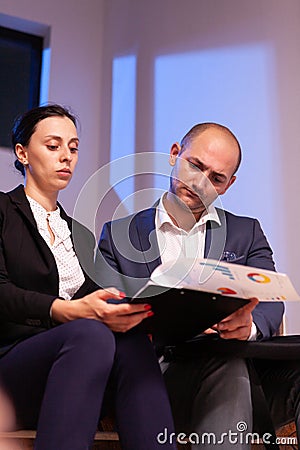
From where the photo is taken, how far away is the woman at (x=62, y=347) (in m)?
0.99

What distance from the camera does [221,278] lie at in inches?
38.5

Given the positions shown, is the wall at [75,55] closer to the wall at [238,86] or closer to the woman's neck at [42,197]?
the wall at [238,86]

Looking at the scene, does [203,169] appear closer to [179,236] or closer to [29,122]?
[179,236]

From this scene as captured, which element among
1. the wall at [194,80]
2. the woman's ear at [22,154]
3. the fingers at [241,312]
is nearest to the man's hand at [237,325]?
the fingers at [241,312]

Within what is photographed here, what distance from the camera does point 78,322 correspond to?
41.3 inches

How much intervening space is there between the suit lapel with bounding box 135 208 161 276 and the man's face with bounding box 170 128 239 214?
78mm

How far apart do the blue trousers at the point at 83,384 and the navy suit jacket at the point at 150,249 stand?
0.21m

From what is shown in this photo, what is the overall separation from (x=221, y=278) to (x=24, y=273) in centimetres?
43

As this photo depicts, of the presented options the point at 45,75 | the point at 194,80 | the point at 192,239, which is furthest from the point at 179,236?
the point at 45,75

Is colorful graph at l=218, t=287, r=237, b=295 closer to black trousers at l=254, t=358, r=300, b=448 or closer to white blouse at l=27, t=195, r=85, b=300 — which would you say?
black trousers at l=254, t=358, r=300, b=448

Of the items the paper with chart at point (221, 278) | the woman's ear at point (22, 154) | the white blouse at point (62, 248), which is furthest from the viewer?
the woman's ear at point (22, 154)

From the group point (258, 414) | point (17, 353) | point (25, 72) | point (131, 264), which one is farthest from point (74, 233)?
point (25, 72)

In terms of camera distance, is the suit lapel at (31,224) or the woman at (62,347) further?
the suit lapel at (31,224)

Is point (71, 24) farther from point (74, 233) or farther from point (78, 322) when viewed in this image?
point (78, 322)
